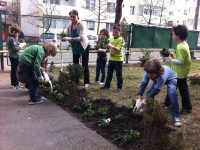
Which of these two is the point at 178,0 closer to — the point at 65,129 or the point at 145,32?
the point at 145,32

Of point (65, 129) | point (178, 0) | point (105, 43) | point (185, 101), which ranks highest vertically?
point (178, 0)

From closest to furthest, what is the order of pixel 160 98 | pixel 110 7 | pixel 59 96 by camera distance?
pixel 59 96
pixel 160 98
pixel 110 7

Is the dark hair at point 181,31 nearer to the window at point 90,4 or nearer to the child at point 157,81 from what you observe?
the child at point 157,81

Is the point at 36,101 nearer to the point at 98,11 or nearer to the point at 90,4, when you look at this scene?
the point at 98,11

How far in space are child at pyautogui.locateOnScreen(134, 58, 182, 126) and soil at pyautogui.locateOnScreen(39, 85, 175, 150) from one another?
0.31m

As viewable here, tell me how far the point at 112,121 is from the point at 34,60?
199 centimetres

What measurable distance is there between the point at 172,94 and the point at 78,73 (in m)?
2.67

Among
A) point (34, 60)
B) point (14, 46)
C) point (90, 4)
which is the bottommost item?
point (34, 60)

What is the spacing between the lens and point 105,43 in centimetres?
584

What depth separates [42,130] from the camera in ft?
11.6

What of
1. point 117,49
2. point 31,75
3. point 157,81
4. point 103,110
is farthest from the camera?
point 117,49

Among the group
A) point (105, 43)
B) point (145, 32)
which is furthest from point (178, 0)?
point (105, 43)

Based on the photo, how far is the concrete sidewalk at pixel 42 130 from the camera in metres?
3.08

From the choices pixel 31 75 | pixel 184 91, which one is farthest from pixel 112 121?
pixel 31 75
